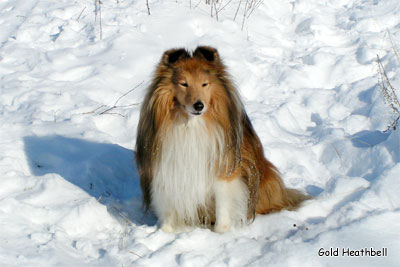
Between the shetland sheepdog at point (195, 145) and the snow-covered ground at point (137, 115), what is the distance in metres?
0.25

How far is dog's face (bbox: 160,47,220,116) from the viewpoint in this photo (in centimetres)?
320

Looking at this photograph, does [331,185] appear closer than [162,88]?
No

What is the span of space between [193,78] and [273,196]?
4.07ft

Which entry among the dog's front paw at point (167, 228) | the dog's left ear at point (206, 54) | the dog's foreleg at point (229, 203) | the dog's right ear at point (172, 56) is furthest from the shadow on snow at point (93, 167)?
the dog's left ear at point (206, 54)

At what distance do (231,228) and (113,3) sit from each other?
17.5 feet

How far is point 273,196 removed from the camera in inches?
149

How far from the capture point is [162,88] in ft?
10.8

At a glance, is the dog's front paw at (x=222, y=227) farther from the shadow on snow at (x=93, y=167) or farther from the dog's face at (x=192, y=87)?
the dog's face at (x=192, y=87)

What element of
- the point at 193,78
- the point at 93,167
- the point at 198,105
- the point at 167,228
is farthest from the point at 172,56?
the point at 93,167

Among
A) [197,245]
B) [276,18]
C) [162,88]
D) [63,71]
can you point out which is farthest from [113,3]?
[197,245]

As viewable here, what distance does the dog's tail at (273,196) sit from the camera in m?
3.75

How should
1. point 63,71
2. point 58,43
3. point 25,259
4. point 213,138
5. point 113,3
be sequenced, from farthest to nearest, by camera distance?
1. point 113,3
2. point 58,43
3. point 63,71
4. point 213,138
5. point 25,259

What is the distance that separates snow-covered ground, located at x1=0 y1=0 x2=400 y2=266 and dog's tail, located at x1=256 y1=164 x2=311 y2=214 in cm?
12

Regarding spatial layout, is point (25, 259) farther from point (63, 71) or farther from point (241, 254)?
point (63, 71)
